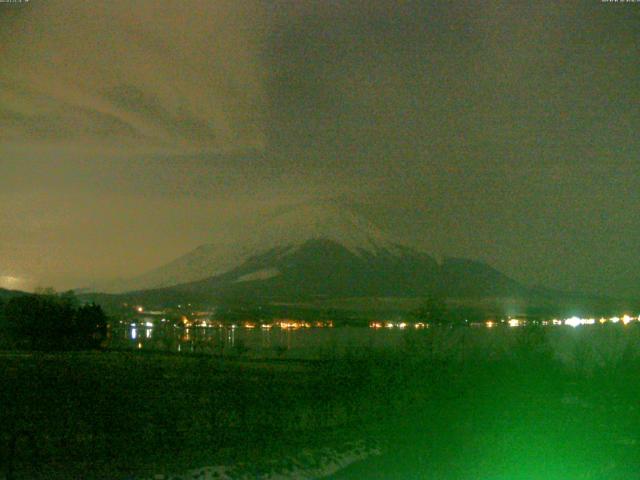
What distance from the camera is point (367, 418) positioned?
22141 millimetres

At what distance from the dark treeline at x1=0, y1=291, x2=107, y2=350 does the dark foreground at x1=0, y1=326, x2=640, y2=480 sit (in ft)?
120

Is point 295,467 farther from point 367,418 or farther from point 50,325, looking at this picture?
point 50,325

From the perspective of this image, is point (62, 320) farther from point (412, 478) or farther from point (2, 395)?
point (412, 478)

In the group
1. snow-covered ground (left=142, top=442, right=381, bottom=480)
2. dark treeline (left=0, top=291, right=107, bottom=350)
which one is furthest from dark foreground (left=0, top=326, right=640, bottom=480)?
dark treeline (left=0, top=291, right=107, bottom=350)

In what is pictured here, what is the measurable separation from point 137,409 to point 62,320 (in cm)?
5181

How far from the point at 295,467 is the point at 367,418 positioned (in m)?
6.68

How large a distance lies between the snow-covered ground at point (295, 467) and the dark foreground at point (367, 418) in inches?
9.3

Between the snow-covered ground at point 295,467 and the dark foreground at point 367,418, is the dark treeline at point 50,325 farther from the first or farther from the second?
the snow-covered ground at point 295,467

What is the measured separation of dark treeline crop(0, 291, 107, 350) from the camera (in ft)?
229

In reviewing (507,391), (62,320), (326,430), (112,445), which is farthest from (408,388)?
(62,320)

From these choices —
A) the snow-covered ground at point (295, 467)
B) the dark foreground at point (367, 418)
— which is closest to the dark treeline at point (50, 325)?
the dark foreground at point (367, 418)

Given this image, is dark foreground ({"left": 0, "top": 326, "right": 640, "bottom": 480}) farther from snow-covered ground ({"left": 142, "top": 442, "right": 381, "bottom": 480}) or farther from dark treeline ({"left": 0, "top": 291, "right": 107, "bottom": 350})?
dark treeline ({"left": 0, "top": 291, "right": 107, "bottom": 350})

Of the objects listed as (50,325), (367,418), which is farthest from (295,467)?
(50,325)

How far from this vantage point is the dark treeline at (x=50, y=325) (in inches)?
2744
